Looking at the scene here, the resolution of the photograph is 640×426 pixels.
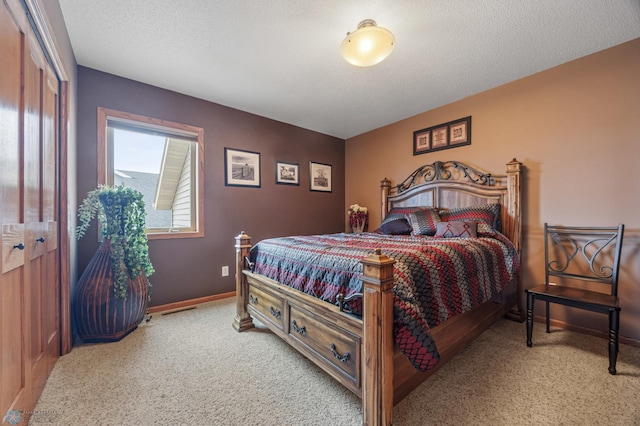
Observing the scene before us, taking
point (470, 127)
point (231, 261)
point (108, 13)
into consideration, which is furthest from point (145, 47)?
point (470, 127)

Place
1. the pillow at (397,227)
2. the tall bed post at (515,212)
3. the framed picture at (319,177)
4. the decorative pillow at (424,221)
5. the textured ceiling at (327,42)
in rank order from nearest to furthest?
the textured ceiling at (327,42), the tall bed post at (515,212), the decorative pillow at (424,221), the pillow at (397,227), the framed picture at (319,177)

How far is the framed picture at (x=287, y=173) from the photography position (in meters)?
3.86

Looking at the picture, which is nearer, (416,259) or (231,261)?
(416,259)

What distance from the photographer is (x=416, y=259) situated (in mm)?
1438

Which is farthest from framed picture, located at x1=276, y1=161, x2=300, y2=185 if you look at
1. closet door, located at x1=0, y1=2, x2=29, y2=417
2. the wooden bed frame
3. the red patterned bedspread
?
closet door, located at x1=0, y1=2, x2=29, y2=417

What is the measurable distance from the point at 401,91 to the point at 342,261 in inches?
93.3

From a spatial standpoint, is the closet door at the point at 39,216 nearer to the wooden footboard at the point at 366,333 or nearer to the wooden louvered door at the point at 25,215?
the wooden louvered door at the point at 25,215

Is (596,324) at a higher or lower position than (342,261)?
lower

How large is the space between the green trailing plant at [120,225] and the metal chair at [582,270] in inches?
133

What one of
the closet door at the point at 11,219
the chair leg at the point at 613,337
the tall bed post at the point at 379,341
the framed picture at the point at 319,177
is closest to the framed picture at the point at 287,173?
the framed picture at the point at 319,177

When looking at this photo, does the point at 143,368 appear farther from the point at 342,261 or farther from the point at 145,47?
the point at 145,47

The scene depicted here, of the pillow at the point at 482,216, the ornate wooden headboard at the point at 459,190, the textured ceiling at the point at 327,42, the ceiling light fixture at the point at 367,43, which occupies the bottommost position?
the pillow at the point at 482,216

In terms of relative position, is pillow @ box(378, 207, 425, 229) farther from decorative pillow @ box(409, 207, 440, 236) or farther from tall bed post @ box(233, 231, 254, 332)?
tall bed post @ box(233, 231, 254, 332)

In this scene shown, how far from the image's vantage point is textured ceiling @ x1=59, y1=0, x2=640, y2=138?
1.78m
